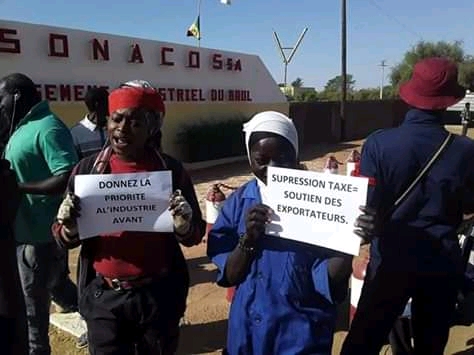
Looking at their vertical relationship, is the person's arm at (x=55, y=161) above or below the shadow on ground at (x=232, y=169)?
above

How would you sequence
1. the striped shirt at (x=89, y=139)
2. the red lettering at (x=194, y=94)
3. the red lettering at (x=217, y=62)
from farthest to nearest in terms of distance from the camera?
1. the red lettering at (x=217, y=62)
2. the red lettering at (x=194, y=94)
3. the striped shirt at (x=89, y=139)

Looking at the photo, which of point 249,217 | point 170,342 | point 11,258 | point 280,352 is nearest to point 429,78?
point 249,217

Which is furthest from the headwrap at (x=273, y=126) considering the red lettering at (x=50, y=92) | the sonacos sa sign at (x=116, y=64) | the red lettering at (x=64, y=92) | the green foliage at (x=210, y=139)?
the green foliage at (x=210, y=139)

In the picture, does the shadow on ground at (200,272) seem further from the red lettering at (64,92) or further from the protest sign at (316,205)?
the red lettering at (64,92)

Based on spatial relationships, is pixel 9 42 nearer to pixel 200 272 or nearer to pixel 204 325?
pixel 200 272

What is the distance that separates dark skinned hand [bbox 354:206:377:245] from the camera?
1.80 metres

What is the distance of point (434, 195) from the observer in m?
2.36

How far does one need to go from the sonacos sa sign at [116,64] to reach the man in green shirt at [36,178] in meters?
6.98

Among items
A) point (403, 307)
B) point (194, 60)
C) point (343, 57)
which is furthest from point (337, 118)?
point (403, 307)

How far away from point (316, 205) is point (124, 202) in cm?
75

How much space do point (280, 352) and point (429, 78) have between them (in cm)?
143

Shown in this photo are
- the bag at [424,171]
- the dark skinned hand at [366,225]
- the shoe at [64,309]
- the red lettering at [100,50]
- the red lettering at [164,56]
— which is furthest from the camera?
the red lettering at [164,56]

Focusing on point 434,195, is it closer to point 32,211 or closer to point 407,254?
point 407,254

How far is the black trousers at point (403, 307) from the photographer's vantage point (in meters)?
2.51
